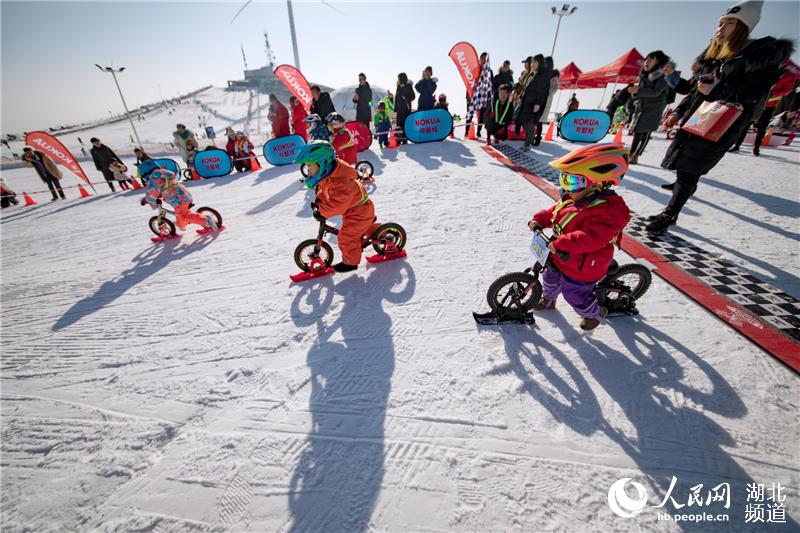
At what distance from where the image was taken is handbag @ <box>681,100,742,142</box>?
11.4 ft

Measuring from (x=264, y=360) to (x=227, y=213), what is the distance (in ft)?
16.6

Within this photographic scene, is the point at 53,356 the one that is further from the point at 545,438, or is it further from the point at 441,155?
the point at 441,155

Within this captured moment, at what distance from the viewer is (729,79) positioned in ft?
11.4

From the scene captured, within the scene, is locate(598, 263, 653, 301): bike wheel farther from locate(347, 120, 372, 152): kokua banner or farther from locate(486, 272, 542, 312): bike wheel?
locate(347, 120, 372, 152): kokua banner

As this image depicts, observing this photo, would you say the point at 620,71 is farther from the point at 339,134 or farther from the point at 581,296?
the point at 581,296

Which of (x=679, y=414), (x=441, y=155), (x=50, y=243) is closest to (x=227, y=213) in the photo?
(x=50, y=243)

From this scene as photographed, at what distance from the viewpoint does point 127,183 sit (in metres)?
10.3

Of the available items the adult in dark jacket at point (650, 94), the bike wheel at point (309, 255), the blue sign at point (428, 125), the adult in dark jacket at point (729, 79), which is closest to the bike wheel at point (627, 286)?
the adult in dark jacket at point (729, 79)

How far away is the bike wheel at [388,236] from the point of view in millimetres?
4227

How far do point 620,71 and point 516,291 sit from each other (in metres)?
19.8

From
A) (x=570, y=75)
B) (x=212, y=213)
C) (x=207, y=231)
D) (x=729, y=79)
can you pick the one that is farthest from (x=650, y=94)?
(x=570, y=75)

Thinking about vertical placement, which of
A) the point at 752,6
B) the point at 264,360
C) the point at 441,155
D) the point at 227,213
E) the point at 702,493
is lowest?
the point at 702,493

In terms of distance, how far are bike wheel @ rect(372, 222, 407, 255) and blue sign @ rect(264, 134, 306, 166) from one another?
7490mm

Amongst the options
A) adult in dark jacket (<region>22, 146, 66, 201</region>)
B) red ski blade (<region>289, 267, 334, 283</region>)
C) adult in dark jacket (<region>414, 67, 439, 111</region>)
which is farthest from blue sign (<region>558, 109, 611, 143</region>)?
adult in dark jacket (<region>22, 146, 66, 201</region>)
